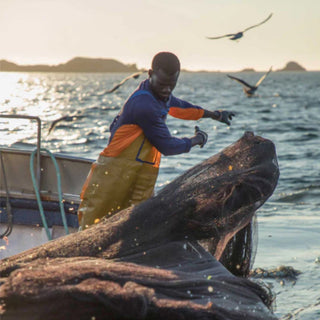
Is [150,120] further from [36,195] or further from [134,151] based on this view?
[36,195]

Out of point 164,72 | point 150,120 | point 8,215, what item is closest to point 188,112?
point 150,120

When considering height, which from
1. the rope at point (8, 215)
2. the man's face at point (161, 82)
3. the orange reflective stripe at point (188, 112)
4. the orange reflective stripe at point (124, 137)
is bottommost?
the rope at point (8, 215)

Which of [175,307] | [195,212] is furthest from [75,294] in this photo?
[195,212]

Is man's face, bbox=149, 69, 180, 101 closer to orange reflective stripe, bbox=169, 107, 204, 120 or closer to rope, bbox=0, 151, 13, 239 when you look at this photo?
orange reflective stripe, bbox=169, 107, 204, 120

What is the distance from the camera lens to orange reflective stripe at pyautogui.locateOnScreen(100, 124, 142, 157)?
16.9 ft

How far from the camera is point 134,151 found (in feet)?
17.1

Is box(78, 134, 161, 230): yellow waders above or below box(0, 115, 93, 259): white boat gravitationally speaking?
above

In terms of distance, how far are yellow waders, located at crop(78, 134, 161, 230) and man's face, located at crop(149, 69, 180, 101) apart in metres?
0.39

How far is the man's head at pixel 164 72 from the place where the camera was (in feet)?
15.8

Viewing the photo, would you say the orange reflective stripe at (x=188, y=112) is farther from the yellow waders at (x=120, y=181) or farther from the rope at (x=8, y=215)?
the rope at (x=8, y=215)

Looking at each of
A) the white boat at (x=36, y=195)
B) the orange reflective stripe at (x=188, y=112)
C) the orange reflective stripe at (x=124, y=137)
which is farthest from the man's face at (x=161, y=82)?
the white boat at (x=36, y=195)

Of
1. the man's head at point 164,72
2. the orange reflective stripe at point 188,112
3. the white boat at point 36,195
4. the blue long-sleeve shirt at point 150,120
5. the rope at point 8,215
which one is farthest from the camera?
the white boat at point 36,195

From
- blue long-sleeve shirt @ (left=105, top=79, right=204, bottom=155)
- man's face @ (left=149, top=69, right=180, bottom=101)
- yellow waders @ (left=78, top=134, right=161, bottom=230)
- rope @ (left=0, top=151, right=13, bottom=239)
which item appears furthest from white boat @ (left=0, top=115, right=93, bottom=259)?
man's face @ (left=149, top=69, right=180, bottom=101)

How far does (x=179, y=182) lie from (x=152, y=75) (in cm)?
126
